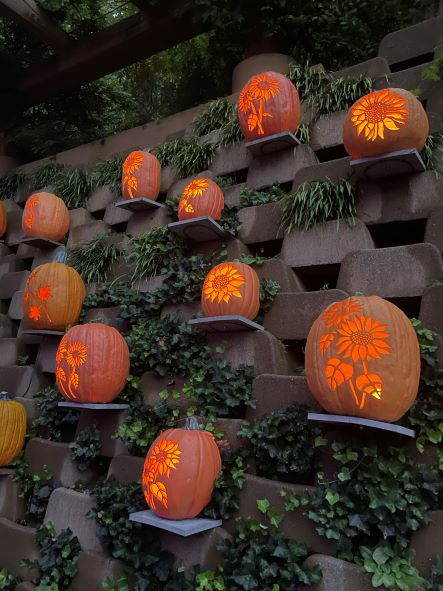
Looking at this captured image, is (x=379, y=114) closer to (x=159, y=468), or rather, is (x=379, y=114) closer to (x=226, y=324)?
(x=226, y=324)

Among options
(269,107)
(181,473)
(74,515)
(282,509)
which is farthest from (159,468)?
(269,107)

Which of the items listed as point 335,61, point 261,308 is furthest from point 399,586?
point 335,61

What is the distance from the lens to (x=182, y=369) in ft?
8.82

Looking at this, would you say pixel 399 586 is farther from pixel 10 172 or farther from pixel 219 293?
pixel 10 172

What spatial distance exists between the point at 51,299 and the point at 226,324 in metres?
1.49

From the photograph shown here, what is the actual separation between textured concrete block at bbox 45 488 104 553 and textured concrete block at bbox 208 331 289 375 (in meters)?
1.06

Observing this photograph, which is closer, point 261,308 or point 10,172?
point 261,308

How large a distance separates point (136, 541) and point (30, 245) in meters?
3.02

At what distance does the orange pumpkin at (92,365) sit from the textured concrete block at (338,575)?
4.62ft

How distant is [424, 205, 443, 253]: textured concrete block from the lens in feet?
7.76

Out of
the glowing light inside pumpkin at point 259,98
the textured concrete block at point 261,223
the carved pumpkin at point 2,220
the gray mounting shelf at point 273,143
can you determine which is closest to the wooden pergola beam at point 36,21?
the carved pumpkin at point 2,220

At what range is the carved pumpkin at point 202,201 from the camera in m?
3.11

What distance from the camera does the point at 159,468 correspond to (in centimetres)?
203

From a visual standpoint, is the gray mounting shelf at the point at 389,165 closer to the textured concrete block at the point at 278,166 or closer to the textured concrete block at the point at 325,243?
the textured concrete block at the point at 325,243
